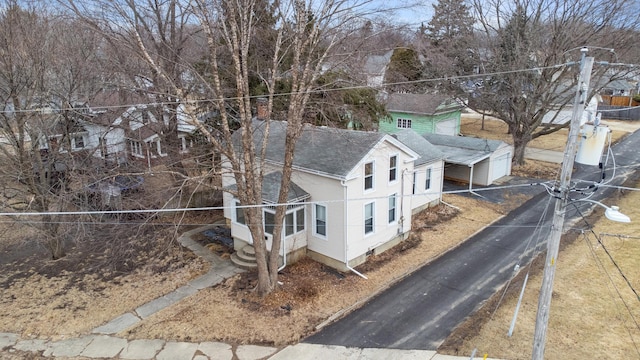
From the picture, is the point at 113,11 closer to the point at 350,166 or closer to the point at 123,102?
the point at 123,102

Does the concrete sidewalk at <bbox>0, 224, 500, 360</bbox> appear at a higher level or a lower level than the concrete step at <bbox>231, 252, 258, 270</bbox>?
lower

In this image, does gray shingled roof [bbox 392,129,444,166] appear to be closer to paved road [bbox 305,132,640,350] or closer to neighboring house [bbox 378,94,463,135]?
paved road [bbox 305,132,640,350]

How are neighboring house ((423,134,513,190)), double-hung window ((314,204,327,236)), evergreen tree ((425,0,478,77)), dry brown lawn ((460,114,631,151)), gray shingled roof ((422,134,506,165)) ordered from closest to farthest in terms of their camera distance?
double-hung window ((314,204,327,236)) < gray shingled roof ((422,134,506,165)) < neighboring house ((423,134,513,190)) < evergreen tree ((425,0,478,77)) < dry brown lawn ((460,114,631,151))

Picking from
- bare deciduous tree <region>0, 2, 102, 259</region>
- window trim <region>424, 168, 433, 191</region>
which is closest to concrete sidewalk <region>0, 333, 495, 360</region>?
bare deciduous tree <region>0, 2, 102, 259</region>

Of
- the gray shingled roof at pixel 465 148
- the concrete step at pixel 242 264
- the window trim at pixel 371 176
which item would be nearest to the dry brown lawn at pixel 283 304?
the concrete step at pixel 242 264

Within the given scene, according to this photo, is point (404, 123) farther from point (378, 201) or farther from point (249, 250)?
point (249, 250)

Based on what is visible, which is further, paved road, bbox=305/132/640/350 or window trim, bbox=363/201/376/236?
window trim, bbox=363/201/376/236

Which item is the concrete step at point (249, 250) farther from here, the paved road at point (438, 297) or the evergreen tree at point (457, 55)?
the evergreen tree at point (457, 55)

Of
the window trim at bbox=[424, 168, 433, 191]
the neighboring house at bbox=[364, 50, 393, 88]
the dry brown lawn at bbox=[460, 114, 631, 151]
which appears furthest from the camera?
the dry brown lawn at bbox=[460, 114, 631, 151]
